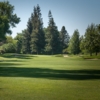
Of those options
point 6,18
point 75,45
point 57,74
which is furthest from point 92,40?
point 57,74

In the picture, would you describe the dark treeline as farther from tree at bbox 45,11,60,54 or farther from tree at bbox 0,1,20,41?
tree at bbox 0,1,20,41

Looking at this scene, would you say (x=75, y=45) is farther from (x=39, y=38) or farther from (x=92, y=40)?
(x=39, y=38)

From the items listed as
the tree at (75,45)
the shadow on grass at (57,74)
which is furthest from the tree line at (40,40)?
the shadow on grass at (57,74)

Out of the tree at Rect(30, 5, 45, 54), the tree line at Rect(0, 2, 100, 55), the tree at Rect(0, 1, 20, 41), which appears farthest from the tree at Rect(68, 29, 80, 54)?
the tree at Rect(0, 1, 20, 41)

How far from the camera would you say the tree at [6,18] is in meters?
44.4

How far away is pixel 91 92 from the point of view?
9.05 metres

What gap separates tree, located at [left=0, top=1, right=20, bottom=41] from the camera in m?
44.4

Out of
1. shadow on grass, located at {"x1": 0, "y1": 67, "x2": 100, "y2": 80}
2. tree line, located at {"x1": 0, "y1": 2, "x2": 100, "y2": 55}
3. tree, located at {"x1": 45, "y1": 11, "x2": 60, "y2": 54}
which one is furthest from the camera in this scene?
tree, located at {"x1": 45, "y1": 11, "x2": 60, "y2": 54}

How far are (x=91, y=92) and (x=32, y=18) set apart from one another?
9452 cm

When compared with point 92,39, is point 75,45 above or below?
below

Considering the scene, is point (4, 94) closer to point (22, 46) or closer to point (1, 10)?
point (1, 10)

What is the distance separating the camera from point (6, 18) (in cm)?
4494

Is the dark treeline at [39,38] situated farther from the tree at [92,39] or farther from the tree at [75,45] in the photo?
the tree at [92,39]

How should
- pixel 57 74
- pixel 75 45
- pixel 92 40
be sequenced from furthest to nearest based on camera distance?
pixel 75 45
pixel 92 40
pixel 57 74
